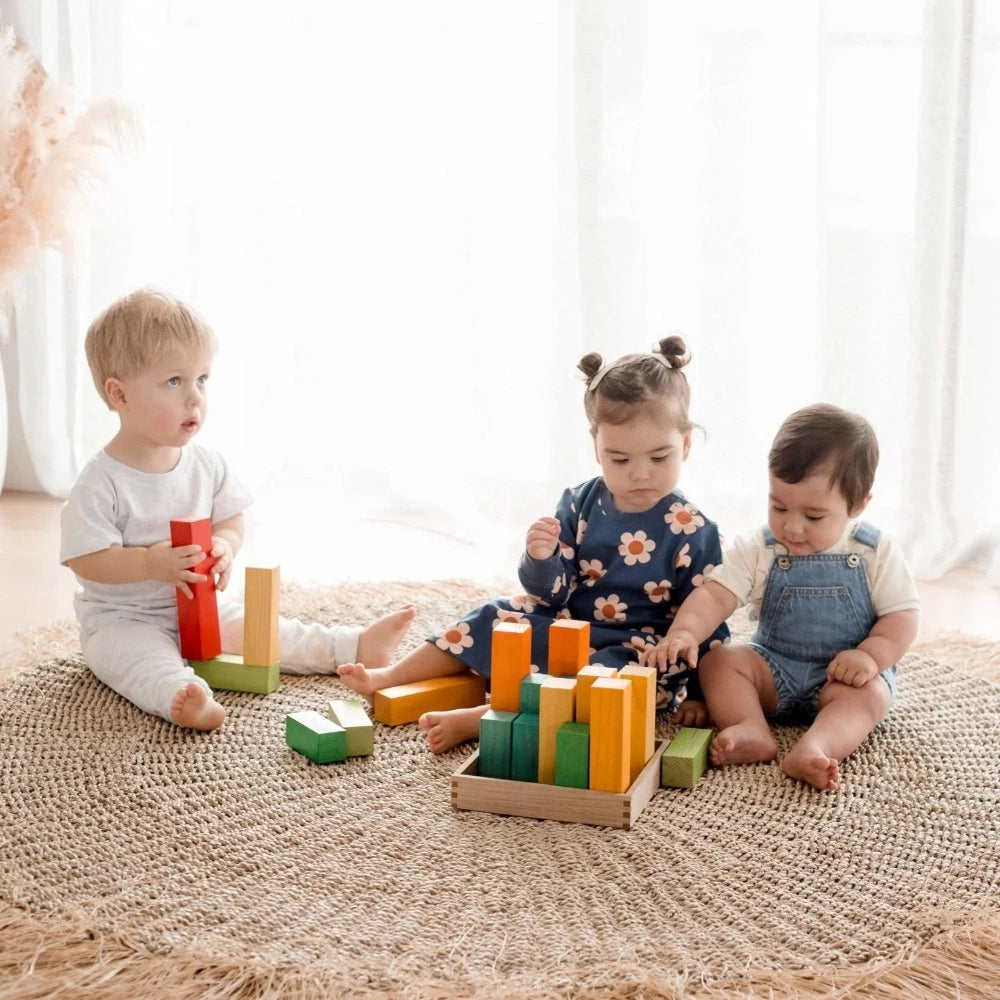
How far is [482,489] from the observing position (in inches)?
106

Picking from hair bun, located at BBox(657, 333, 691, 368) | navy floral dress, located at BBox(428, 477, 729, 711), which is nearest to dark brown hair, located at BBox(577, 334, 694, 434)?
hair bun, located at BBox(657, 333, 691, 368)

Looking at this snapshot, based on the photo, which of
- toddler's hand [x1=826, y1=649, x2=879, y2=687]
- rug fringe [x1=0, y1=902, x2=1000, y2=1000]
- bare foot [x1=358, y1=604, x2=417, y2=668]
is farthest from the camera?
bare foot [x1=358, y1=604, x2=417, y2=668]

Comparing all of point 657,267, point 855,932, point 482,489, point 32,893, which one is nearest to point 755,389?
point 657,267

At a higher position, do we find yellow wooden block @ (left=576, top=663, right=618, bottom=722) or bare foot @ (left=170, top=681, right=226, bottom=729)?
yellow wooden block @ (left=576, top=663, right=618, bottom=722)

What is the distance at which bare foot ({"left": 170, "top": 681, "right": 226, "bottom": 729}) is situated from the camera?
166 centimetres

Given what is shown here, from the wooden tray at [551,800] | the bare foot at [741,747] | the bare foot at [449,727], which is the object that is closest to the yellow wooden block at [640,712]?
the wooden tray at [551,800]

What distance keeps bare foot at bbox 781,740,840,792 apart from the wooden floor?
607mm

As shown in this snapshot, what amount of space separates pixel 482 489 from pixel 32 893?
4.97 ft

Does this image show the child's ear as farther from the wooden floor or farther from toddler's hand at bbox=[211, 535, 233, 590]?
toddler's hand at bbox=[211, 535, 233, 590]

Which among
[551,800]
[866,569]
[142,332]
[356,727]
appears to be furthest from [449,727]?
[142,332]

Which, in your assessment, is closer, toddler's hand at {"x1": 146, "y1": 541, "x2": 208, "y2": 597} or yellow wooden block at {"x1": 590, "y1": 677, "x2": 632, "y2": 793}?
yellow wooden block at {"x1": 590, "y1": 677, "x2": 632, "y2": 793}

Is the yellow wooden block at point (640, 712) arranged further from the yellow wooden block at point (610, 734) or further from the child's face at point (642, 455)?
the child's face at point (642, 455)

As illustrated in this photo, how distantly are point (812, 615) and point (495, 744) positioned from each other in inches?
17.8

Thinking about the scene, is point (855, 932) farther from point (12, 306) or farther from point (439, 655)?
point (12, 306)
